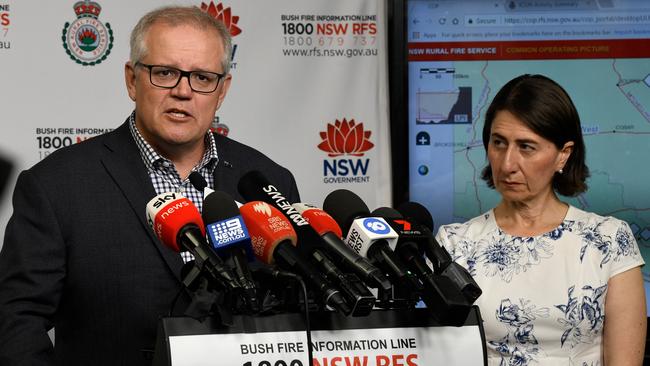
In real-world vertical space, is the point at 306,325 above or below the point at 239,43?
below

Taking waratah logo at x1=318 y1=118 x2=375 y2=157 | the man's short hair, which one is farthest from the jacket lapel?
waratah logo at x1=318 y1=118 x2=375 y2=157

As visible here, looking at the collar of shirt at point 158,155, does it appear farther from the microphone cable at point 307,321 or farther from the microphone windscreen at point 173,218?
the microphone cable at point 307,321

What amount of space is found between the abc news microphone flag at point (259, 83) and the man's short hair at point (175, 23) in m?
1.29

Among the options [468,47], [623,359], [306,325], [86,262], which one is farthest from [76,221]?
[468,47]

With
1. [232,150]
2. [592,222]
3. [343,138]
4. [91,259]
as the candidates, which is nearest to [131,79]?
[232,150]

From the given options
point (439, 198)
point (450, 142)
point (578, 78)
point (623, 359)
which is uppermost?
point (578, 78)

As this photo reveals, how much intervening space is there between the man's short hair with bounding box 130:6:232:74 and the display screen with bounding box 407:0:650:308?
168cm

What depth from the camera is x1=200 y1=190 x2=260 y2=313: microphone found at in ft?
4.16

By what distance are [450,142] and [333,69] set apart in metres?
0.58

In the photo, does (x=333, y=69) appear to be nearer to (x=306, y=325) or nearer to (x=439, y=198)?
(x=439, y=198)

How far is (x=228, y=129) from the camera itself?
3469mm

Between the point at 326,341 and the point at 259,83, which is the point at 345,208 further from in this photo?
the point at 259,83

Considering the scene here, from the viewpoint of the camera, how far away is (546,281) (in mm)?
2359

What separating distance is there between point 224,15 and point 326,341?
7.63 ft
